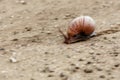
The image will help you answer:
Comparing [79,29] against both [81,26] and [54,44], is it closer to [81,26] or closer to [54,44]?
Result: [81,26]

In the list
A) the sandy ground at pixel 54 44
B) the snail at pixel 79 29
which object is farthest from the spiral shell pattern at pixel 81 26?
the sandy ground at pixel 54 44

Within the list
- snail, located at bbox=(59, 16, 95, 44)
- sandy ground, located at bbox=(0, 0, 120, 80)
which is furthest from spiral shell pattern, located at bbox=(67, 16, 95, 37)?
sandy ground, located at bbox=(0, 0, 120, 80)

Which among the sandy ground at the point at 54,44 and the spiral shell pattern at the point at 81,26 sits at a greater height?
the spiral shell pattern at the point at 81,26

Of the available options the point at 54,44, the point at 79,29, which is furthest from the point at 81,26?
the point at 54,44

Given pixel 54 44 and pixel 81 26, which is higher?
pixel 81 26

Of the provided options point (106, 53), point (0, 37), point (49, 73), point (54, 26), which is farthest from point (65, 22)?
point (49, 73)

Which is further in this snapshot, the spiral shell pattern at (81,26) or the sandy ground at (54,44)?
the spiral shell pattern at (81,26)

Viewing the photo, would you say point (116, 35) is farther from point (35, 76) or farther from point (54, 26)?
point (35, 76)

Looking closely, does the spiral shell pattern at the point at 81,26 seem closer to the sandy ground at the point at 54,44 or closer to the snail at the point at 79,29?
the snail at the point at 79,29
